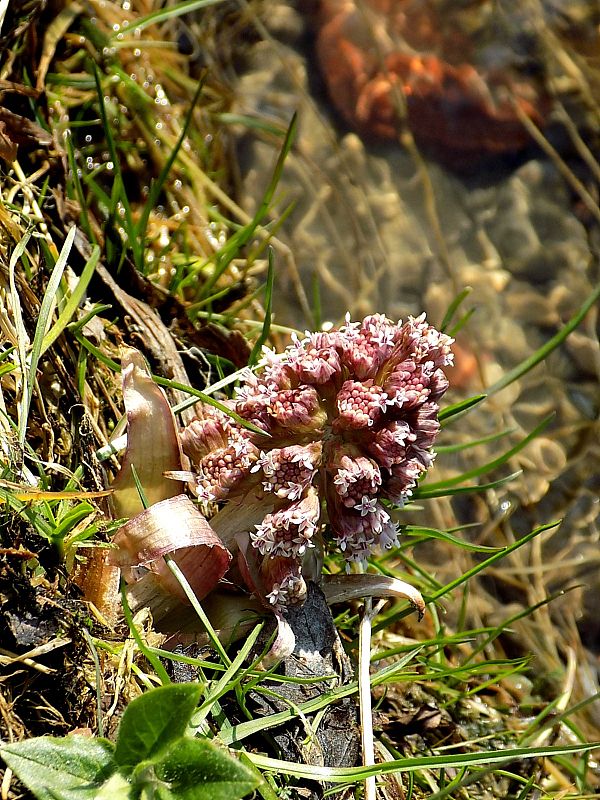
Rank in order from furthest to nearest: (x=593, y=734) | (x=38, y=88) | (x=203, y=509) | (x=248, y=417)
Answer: (x=593, y=734) → (x=38, y=88) → (x=203, y=509) → (x=248, y=417)

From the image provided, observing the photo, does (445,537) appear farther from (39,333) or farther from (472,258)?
(472,258)

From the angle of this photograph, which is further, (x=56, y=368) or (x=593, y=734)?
(x=593, y=734)

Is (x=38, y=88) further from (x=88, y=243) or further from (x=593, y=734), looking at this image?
(x=593, y=734)

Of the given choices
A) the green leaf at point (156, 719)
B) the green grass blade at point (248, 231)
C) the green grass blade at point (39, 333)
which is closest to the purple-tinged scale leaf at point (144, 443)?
the green grass blade at point (39, 333)

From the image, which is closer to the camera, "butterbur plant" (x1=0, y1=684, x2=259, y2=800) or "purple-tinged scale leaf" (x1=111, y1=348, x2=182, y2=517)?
"butterbur plant" (x1=0, y1=684, x2=259, y2=800)

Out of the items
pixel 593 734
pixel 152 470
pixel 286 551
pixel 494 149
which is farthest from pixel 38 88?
pixel 593 734

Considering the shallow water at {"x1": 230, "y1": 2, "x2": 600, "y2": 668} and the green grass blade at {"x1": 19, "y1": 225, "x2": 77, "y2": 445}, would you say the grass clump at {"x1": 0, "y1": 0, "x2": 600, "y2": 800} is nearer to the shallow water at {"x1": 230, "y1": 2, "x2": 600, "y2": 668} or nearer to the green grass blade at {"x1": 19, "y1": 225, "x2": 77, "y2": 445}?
the green grass blade at {"x1": 19, "y1": 225, "x2": 77, "y2": 445}

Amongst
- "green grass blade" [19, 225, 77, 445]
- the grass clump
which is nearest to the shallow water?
the grass clump
